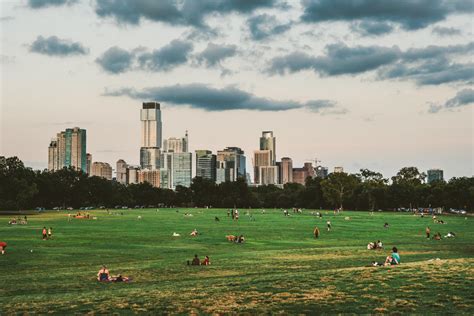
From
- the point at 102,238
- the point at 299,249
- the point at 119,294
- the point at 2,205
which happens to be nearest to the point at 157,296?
the point at 119,294


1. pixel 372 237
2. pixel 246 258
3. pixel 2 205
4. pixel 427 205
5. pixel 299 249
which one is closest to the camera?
pixel 246 258

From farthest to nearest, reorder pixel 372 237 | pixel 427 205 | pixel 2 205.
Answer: pixel 427 205 → pixel 2 205 → pixel 372 237

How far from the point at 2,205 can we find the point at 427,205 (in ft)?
420

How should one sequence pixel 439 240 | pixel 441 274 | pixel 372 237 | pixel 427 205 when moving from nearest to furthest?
pixel 441 274 < pixel 439 240 < pixel 372 237 < pixel 427 205

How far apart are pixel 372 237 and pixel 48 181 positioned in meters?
153

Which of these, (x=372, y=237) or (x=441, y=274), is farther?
(x=372, y=237)

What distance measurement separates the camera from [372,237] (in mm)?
62250

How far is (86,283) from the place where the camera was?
94.2 ft

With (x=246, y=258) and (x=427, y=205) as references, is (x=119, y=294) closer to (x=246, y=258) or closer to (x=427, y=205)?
(x=246, y=258)

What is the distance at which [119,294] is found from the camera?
80.7 ft

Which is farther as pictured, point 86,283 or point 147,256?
point 147,256

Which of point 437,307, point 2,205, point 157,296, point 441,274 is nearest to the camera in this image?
point 437,307

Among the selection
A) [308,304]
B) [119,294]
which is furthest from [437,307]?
[119,294]

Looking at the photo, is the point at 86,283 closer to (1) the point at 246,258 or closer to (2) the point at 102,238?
(1) the point at 246,258
